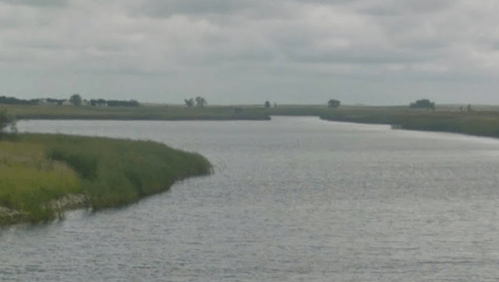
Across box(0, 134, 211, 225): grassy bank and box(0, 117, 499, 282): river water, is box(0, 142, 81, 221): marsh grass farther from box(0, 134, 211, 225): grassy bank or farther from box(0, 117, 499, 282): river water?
box(0, 117, 499, 282): river water

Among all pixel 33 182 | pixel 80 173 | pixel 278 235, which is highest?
pixel 33 182

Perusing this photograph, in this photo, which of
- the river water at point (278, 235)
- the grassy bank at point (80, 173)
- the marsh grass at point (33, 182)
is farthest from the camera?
the grassy bank at point (80, 173)

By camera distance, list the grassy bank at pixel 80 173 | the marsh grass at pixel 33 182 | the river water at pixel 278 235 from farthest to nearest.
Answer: the grassy bank at pixel 80 173 → the marsh grass at pixel 33 182 → the river water at pixel 278 235

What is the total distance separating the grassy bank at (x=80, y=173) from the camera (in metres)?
51.0

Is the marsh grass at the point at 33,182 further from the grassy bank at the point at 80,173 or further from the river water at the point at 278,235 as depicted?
the river water at the point at 278,235

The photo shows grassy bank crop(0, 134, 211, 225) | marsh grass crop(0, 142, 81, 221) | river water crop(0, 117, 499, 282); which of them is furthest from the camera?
grassy bank crop(0, 134, 211, 225)

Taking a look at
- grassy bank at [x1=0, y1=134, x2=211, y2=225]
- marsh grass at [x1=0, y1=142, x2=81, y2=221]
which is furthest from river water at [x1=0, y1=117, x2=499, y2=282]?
marsh grass at [x1=0, y1=142, x2=81, y2=221]

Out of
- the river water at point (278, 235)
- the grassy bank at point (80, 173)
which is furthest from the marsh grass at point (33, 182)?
the river water at point (278, 235)

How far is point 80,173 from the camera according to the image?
62.0m

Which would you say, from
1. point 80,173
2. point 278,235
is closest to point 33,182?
point 80,173

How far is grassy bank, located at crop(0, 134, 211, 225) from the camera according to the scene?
5098cm

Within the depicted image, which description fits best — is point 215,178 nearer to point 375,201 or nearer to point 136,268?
point 375,201

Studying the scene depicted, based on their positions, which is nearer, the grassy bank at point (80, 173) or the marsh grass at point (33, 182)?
the marsh grass at point (33, 182)

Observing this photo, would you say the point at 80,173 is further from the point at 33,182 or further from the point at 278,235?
the point at 278,235
